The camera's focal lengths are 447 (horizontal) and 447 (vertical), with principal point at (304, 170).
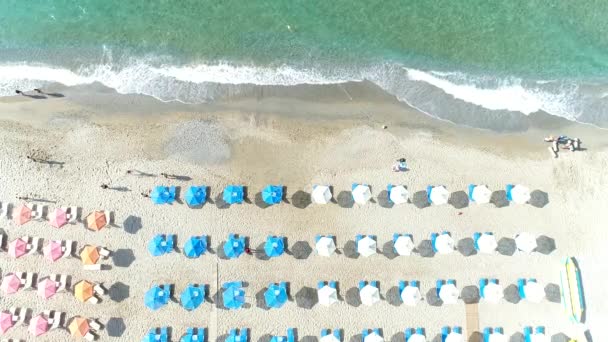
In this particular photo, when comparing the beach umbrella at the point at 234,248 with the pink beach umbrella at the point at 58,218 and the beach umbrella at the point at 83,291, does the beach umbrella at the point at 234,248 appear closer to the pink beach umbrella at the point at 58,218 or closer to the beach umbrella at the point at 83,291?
the beach umbrella at the point at 83,291

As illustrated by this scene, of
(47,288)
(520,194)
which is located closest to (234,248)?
(47,288)

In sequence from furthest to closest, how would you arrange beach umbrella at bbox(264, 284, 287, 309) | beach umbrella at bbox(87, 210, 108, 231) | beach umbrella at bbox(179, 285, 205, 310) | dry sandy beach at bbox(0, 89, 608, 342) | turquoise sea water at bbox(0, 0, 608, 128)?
turquoise sea water at bbox(0, 0, 608, 128), beach umbrella at bbox(87, 210, 108, 231), dry sandy beach at bbox(0, 89, 608, 342), beach umbrella at bbox(264, 284, 287, 309), beach umbrella at bbox(179, 285, 205, 310)

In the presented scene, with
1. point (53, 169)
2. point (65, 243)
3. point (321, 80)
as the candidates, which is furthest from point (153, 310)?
point (321, 80)

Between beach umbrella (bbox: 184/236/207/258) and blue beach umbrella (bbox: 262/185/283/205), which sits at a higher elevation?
blue beach umbrella (bbox: 262/185/283/205)

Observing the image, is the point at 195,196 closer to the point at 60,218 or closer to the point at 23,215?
the point at 60,218

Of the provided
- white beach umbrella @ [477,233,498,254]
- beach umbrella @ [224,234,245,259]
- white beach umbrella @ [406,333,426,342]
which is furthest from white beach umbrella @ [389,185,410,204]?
beach umbrella @ [224,234,245,259]

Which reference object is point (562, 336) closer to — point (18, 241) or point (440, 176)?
point (440, 176)

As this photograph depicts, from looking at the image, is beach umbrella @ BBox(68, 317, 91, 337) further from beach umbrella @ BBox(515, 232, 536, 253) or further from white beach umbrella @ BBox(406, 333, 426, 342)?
beach umbrella @ BBox(515, 232, 536, 253)
